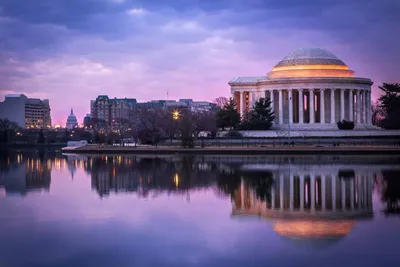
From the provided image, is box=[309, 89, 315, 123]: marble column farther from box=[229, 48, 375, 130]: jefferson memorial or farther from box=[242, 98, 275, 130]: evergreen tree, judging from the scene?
box=[242, 98, 275, 130]: evergreen tree

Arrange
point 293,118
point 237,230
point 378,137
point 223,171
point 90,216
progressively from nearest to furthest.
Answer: point 237,230 → point 90,216 → point 223,171 → point 378,137 → point 293,118

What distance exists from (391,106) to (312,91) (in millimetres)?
12212

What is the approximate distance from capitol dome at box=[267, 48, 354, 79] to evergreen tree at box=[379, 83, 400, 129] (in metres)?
6.55

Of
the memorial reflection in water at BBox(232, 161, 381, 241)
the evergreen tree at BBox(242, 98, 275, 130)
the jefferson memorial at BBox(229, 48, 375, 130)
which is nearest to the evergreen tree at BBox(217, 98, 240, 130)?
the evergreen tree at BBox(242, 98, 275, 130)

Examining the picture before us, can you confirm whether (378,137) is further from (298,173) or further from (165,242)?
(165,242)

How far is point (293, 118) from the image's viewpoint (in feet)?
282

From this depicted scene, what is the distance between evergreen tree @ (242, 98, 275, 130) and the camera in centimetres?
7988

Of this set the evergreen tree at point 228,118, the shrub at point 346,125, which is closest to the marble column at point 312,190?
the evergreen tree at point 228,118

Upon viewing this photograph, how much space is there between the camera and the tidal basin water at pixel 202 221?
15.1 meters

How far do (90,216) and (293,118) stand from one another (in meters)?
67.3

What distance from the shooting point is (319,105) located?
3425 inches

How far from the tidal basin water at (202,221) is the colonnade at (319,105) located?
5009cm

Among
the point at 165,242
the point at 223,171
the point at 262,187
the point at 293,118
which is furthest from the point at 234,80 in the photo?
the point at 165,242

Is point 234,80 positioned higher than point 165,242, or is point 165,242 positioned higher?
point 234,80
